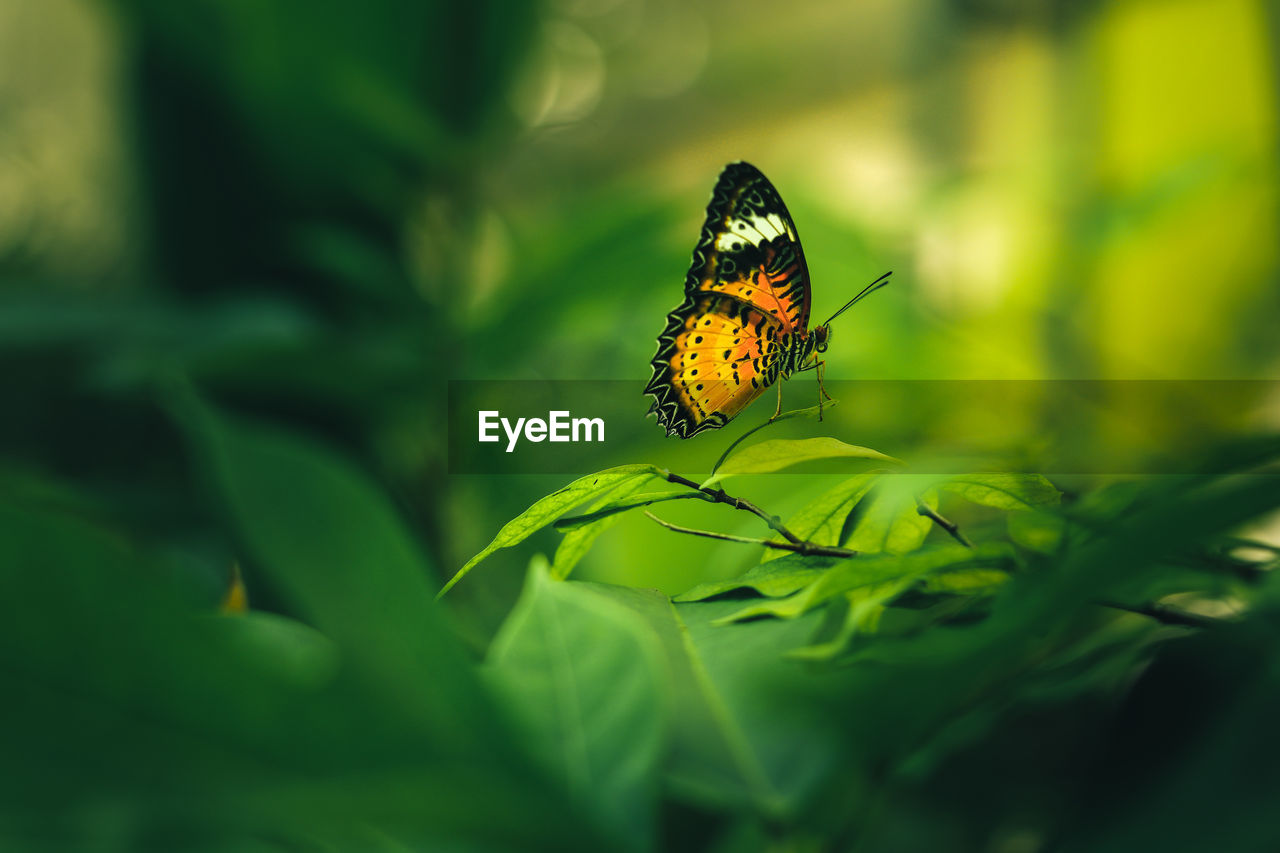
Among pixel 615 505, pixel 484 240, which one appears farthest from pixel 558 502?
pixel 484 240

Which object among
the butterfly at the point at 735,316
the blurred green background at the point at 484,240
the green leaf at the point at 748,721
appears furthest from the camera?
the blurred green background at the point at 484,240

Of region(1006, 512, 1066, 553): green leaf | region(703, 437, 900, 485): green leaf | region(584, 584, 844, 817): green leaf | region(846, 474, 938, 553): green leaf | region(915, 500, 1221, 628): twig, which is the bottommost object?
region(584, 584, 844, 817): green leaf

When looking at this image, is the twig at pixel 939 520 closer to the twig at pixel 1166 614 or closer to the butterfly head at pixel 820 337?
the twig at pixel 1166 614

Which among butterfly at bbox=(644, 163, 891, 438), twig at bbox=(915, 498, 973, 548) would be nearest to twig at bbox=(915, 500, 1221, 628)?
twig at bbox=(915, 498, 973, 548)

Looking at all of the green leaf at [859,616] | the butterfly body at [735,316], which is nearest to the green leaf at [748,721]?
the green leaf at [859,616]

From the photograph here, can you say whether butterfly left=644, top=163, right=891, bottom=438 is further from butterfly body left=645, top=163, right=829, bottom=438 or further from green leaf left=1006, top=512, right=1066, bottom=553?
green leaf left=1006, top=512, right=1066, bottom=553

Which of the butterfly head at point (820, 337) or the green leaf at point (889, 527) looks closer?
the green leaf at point (889, 527)

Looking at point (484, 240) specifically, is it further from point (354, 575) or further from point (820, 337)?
point (354, 575)
